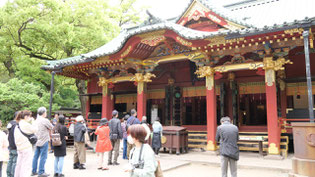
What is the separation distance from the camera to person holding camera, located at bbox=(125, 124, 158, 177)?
3.03m

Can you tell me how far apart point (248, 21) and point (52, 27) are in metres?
11.0

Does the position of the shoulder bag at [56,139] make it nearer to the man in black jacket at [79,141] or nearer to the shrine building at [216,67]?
the man in black jacket at [79,141]

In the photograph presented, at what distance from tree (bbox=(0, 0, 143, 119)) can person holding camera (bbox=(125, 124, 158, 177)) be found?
13.1 m

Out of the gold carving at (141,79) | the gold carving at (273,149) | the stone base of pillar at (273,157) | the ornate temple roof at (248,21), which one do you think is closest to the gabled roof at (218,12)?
the ornate temple roof at (248,21)

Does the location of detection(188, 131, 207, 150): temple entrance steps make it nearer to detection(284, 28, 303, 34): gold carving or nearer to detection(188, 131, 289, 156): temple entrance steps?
detection(188, 131, 289, 156): temple entrance steps

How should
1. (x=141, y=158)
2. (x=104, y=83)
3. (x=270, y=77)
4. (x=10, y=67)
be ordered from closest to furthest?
(x=141, y=158) → (x=270, y=77) → (x=104, y=83) → (x=10, y=67)

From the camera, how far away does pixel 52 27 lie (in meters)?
14.8

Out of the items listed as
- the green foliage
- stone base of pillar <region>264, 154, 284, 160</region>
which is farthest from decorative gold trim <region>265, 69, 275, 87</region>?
the green foliage

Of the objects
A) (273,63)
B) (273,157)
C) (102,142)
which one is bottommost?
(273,157)

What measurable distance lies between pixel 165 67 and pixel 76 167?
852 centimetres

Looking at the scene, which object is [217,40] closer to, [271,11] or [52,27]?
[271,11]

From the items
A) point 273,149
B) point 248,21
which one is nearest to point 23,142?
point 273,149

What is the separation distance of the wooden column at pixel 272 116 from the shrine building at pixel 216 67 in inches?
1.3

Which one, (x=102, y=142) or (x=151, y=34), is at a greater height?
(x=151, y=34)
